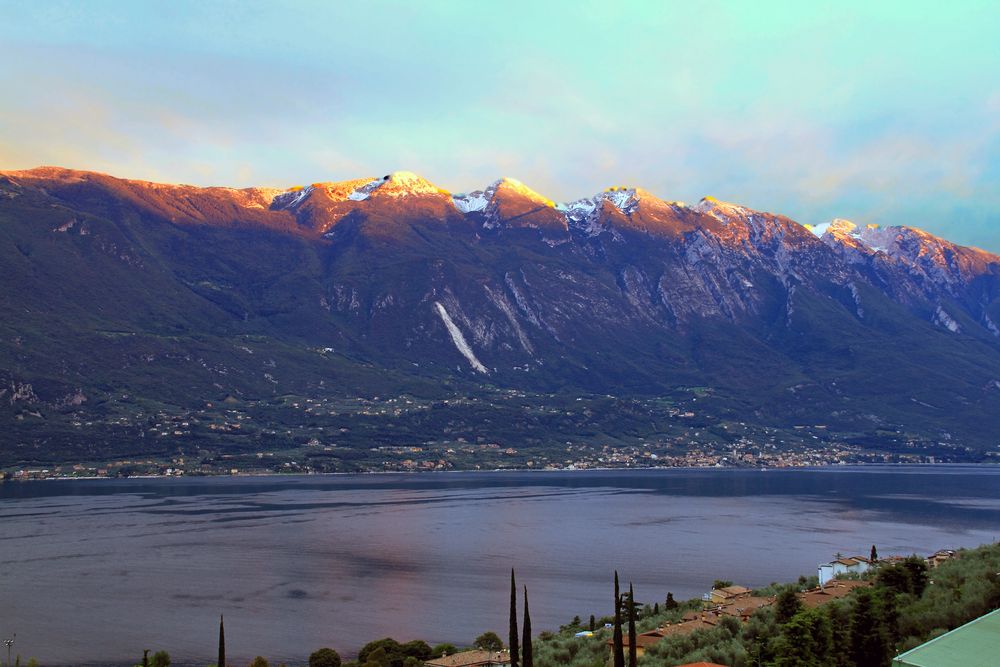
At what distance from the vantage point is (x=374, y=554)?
10025 cm

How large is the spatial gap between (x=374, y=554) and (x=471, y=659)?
2276 inches

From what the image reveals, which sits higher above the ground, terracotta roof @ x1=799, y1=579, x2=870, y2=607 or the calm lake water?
terracotta roof @ x1=799, y1=579, x2=870, y2=607

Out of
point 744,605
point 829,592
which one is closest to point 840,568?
point 829,592

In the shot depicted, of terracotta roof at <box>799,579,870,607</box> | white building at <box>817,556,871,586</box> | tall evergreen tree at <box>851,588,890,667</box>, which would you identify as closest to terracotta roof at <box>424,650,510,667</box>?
terracotta roof at <box>799,579,870,607</box>

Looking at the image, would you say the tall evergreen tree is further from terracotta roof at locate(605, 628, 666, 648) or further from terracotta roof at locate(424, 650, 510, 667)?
terracotta roof at locate(424, 650, 510, 667)

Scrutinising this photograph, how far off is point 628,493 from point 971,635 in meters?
154

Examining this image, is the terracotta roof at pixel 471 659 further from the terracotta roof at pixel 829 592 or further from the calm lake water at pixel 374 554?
the terracotta roof at pixel 829 592

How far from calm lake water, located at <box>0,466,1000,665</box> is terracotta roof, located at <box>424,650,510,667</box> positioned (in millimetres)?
13145

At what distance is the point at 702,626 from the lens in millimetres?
42219

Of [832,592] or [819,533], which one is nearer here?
[832,592]

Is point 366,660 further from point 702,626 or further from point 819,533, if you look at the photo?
point 819,533

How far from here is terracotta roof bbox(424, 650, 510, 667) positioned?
43.0 meters

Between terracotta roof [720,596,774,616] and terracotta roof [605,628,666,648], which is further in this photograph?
terracotta roof [720,596,774,616]

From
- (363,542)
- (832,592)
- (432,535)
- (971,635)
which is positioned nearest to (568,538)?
(432,535)
